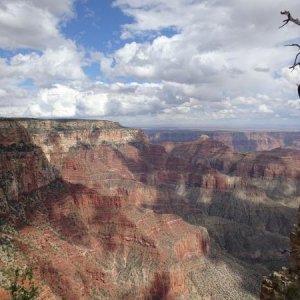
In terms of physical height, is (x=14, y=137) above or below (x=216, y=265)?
above

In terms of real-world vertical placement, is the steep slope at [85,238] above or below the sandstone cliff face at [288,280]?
below

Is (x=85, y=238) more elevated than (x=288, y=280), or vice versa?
(x=288, y=280)

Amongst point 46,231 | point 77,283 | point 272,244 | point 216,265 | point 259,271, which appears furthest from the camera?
point 272,244

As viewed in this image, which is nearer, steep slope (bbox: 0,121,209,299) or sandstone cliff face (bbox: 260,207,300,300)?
sandstone cliff face (bbox: 260,207,300,300)

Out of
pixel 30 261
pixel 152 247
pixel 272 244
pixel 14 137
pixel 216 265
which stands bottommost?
pixel 272 244

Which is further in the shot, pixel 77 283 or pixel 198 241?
pixel 198 241

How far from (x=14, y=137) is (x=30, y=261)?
44.0m

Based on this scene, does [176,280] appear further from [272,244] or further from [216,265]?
[272,244]

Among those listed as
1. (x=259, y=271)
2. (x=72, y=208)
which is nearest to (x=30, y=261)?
(x=72, y=208)

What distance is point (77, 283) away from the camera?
291 ft

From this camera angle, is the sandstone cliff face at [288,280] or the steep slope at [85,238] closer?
the sandstone cliff face at [288,280]

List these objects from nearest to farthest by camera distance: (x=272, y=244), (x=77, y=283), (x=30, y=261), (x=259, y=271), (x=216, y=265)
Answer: (x=30, y=261) → (x=77, y=283) → (x=216, y=265) → (x=259, y=271) → (x=272, y=244)

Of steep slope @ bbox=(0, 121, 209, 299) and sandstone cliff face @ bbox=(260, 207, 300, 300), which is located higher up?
sandstone cliff face @ bbox=(260, 207, 300, 300)

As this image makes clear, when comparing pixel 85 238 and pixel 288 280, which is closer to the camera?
pixel 288 280
